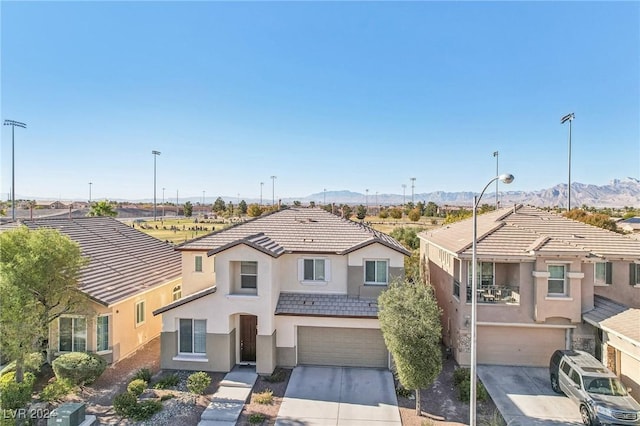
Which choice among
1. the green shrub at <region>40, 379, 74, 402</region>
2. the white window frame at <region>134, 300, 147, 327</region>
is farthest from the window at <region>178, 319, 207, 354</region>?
the green shrub at <region>40, 379, 74, 402</region>

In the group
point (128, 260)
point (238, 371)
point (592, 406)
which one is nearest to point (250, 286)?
point (238, 371)

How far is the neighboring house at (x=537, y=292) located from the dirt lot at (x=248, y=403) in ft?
10.8

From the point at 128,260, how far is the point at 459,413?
19.6 meters

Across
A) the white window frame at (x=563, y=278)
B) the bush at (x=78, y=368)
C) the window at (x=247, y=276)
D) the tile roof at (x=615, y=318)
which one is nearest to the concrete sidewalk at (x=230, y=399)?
the window at (x=247, y=276)

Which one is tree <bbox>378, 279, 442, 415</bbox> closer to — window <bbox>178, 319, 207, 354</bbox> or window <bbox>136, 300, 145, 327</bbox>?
window <bbox>178, 319, 207, 354</bbox>

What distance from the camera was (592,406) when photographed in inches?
486

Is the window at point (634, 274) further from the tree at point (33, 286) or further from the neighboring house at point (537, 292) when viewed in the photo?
the tree at point (33, 286)

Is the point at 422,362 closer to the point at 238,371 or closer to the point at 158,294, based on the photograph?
the point at 238,371

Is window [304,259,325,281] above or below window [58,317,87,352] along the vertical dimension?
above

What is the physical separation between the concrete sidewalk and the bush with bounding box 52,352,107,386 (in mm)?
5067

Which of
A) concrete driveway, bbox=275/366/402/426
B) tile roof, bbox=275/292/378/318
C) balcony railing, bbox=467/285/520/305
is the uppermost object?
balcony railing, bbox=467/285/520/305

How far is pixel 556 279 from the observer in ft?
56.3

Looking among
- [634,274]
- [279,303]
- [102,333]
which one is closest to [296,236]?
[279,303]

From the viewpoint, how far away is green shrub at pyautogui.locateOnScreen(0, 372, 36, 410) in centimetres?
1261
